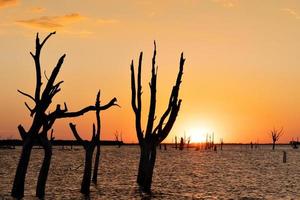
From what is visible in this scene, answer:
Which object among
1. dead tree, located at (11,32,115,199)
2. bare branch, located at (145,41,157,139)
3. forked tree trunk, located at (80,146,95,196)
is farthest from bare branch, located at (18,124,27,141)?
bare branch, located at (145,41,157,139)

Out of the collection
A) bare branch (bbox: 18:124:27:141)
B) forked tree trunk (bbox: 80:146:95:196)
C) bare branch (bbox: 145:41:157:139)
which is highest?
bare branch (bbox: 145:41:157:139)

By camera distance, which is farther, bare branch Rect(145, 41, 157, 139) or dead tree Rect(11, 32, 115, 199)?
bare branch Rect(145, 41, 157, 139)

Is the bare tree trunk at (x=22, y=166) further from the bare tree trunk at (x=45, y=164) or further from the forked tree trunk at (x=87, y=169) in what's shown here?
the forked tree trunk at (x=87, y=169)

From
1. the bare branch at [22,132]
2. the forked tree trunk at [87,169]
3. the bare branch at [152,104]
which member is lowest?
the forked tree trunk at [87,169]

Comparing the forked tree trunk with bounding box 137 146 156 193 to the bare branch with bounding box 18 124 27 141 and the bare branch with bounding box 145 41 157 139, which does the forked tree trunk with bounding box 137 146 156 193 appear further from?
the bare branch with bounding box 18 124 27 141

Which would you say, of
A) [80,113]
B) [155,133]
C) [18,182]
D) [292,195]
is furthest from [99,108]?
[292,195]

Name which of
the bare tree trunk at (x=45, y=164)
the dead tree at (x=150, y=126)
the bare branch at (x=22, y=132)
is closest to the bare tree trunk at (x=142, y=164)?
the dead tree at (x=150, y=126)

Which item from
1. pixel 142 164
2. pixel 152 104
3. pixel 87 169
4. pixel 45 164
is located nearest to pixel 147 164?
pixel 142 164

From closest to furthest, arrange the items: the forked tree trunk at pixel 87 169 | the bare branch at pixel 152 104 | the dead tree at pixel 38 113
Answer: the dead tree at pixel 38 113
the forked tree trunk at pixel 87 169
the bare branch at pixel 152 104

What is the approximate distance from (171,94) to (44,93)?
11902 mm

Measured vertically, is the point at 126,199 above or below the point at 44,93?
below

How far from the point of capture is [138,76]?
3381 centimetres

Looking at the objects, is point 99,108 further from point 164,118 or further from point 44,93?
point 164,118

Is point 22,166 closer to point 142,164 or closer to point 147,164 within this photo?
point 147,164
